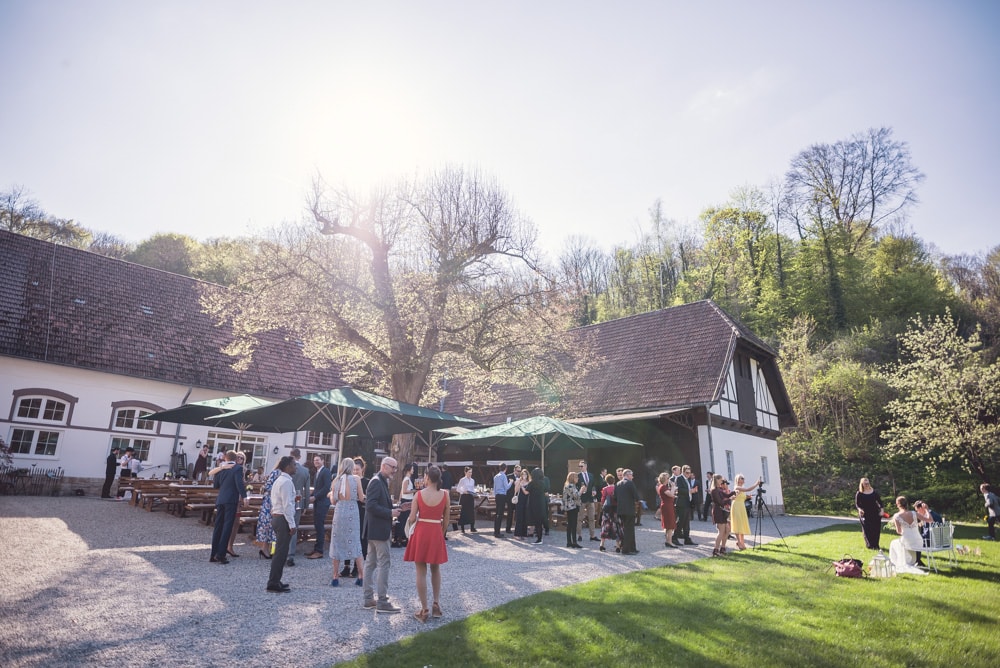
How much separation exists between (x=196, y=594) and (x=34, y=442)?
49.2 feet

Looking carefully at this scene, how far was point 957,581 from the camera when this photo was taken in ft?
27.7

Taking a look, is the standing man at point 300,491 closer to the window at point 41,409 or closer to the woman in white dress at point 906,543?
the woman in white dress at point 906,543

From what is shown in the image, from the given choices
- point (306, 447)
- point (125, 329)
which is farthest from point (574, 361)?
point (125, 329)

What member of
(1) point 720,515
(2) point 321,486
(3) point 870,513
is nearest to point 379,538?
(2) point 321,486

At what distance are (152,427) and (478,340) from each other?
12089mm

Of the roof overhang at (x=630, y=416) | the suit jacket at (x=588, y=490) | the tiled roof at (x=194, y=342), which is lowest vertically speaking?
the suit jacket at (x=588, y=490)

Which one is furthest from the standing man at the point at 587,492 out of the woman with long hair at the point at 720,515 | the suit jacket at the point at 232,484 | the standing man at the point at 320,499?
the suit jacket at the point at 232,484

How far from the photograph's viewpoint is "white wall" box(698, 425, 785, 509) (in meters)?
18.6

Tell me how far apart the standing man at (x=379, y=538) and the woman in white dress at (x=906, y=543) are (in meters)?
8.56

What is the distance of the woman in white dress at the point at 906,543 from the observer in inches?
371

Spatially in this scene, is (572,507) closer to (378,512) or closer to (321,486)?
(321,486)

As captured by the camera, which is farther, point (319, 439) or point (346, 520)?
point (319, 439)

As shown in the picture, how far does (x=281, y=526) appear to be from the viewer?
22.4ft

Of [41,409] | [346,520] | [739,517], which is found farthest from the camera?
[41,409]
